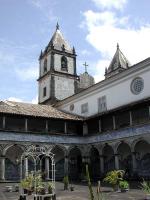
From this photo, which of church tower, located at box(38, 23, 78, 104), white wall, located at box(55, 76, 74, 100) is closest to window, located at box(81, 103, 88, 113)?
church tower, located at box(38, 23, 78, 104)

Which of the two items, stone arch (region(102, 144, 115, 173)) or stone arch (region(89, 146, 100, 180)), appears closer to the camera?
stone arch (region(102, 144, 115, 173))

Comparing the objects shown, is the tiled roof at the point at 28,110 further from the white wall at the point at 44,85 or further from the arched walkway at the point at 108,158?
the white wall at the point at 44,85

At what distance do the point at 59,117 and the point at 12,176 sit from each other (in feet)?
22.9

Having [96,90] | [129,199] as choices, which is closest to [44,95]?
[96,90]

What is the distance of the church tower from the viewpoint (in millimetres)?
39438

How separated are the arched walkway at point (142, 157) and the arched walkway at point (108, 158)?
10.5ft

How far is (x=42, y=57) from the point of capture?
4259cm

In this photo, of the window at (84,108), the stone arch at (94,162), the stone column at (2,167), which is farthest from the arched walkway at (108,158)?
the stone column at (2,167)

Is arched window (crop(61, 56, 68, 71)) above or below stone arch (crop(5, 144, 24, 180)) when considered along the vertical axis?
above

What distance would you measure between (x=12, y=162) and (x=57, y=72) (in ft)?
53.4

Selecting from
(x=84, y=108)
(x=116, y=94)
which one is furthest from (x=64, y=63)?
(x=116, y=94)

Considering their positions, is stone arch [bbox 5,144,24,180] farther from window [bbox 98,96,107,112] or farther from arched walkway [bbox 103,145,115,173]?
window [bbox 98,96,107,112]

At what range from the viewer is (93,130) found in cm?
2922

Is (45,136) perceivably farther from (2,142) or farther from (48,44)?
(48,44)
